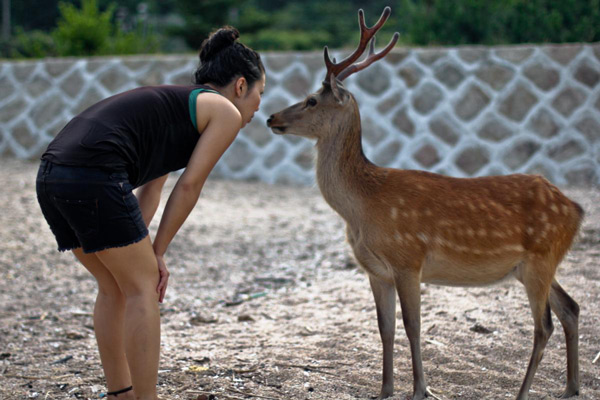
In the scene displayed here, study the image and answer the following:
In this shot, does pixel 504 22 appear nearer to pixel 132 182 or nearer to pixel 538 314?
pixel 538 314

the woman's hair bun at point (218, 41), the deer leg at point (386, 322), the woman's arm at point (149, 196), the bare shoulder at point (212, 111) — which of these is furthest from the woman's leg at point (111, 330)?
the deer leg at point (386, 322)

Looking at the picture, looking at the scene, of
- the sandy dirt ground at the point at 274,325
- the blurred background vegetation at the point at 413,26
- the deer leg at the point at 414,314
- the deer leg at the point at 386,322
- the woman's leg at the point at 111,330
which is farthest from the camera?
the blurred background vegetation at the point at 413,26

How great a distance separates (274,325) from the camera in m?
3.91

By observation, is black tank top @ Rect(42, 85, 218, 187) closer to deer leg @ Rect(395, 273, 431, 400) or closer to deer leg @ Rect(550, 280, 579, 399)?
deer leg @ Rect(395, 273, 431, 400)

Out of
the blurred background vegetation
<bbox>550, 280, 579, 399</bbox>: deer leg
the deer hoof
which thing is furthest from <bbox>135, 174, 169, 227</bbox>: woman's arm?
the blurred background vegetation

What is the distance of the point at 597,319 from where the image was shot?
3.60 metres

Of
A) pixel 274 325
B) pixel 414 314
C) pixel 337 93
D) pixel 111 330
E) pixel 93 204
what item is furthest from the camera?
pixel 274 325

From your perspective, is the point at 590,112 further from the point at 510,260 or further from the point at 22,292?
the point at 22,292

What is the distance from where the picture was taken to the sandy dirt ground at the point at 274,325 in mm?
3033

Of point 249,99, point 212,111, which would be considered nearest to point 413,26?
point 249,99

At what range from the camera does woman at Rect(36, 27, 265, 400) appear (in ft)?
7.64

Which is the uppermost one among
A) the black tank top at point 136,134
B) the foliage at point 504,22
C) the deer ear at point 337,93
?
the foliage at point 504,22

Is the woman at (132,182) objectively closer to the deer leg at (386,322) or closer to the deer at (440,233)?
the deer at (440,233)

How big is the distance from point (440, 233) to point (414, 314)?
1.17 feet
